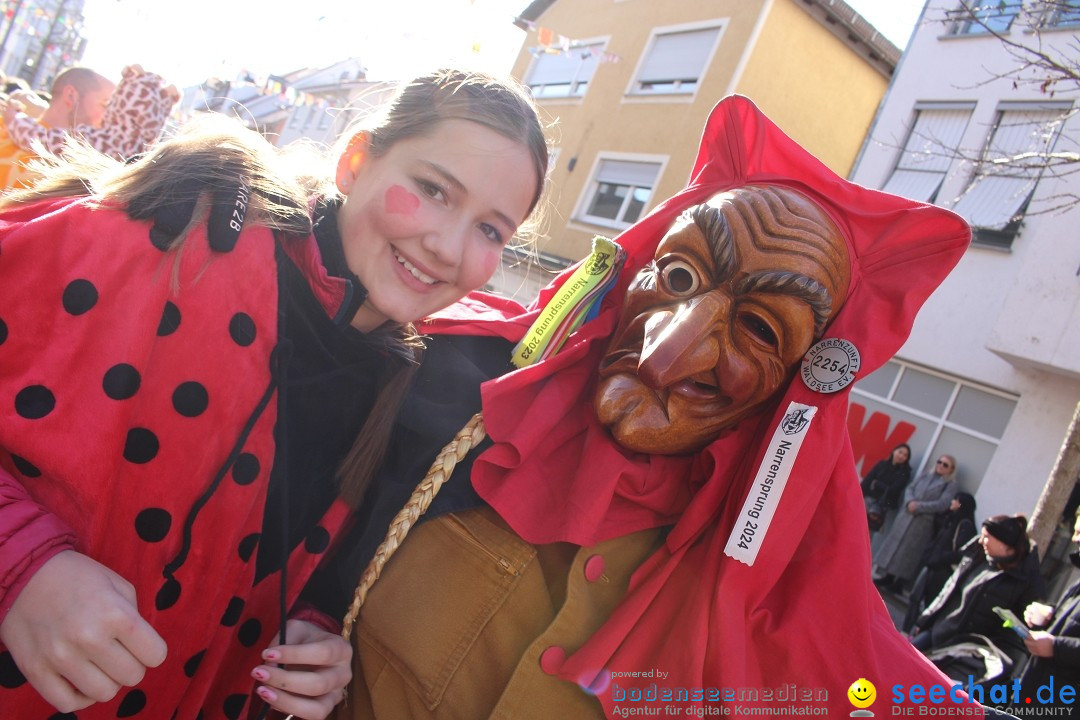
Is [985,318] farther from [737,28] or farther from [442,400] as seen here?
[442,400]

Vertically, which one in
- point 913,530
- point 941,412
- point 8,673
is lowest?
point 8,673

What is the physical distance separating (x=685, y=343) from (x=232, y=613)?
1046 mm

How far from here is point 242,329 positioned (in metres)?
1.36

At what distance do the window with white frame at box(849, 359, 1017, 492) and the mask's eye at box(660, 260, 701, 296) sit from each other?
298 inches

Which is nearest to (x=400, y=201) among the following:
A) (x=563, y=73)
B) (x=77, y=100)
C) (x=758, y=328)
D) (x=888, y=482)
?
(x=758, y=328)

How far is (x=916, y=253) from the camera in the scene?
1.55 metres

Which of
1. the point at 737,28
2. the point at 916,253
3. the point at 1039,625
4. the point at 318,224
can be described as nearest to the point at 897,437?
the point at 1039,625

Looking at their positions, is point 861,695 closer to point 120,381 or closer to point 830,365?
point 830,365

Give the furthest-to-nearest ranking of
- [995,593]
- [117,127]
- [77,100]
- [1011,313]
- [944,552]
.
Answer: [1011,313] → [944,552] → [77,100] → [995,593] → [117,127]

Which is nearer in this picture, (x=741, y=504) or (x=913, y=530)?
(x=741, y=504)

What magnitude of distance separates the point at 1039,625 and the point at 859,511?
3255 millimetres

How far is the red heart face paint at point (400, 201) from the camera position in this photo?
4.99ft

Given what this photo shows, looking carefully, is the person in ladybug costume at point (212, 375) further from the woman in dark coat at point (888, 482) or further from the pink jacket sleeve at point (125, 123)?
the woman in dark coat at point (888, 482)

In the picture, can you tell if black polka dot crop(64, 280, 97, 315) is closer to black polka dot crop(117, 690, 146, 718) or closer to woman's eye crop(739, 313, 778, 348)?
black polka dot crop(117, 690, 146, 718)
